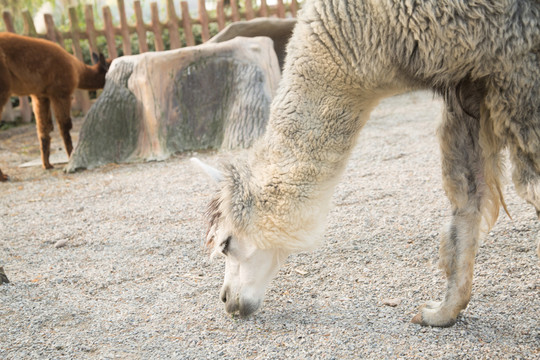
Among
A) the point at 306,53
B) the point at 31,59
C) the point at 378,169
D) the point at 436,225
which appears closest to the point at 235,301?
the point at 306,53

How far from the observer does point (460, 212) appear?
104 inches

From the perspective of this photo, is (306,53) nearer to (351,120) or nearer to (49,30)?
(351,120)

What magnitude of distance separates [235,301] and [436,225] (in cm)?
177

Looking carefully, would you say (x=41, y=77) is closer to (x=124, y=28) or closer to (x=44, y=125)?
(x=44, y=125)

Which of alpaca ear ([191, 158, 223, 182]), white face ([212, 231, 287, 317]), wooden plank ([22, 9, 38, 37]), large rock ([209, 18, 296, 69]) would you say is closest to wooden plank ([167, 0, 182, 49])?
wooden plank ([22, 9, 38, 37])

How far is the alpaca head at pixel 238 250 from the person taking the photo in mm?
2578

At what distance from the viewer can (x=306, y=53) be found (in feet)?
7.83

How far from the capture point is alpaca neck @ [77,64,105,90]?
770 centimetres

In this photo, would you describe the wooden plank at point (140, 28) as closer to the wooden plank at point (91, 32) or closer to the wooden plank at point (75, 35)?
the wooden plank at point (91, 32)

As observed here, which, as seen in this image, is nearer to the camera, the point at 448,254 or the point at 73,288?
the point at 448,254

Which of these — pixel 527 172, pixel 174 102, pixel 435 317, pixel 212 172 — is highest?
pixel 527 172

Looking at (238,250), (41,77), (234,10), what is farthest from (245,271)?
(234,10)

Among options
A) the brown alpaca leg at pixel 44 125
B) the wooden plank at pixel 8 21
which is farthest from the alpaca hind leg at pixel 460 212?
the wooden plank at pixel 8 21

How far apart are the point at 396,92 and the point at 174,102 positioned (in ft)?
16.2
